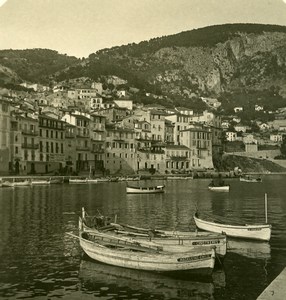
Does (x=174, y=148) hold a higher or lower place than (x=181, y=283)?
higher

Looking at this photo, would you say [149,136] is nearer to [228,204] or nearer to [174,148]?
[174,148]

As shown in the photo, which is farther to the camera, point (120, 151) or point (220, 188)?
point (120, 151)

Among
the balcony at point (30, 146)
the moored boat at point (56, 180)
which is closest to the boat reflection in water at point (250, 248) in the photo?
the moored boat at point (56, 180)

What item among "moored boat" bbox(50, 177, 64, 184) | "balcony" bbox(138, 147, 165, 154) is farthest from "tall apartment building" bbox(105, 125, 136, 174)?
"moored boat" bbox(50, 177, 64, 184)

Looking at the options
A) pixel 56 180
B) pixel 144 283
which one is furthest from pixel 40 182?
pixel 144 283

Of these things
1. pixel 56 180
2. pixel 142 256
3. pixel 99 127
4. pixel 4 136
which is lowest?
pixel 142 256

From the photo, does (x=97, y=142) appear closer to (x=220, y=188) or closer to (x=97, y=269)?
(x=220, y=188)

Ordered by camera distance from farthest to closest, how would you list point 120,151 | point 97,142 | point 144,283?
1. point 120,151
2. point 97,142
3. point 144,283

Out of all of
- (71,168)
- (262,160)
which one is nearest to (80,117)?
(71,168)
